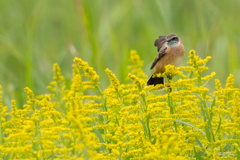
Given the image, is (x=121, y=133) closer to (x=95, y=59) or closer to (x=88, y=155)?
(x=88, y=155)

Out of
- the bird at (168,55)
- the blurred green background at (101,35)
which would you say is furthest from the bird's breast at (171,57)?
the blurred green background at (101,35)

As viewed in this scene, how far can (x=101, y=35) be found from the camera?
6.91m

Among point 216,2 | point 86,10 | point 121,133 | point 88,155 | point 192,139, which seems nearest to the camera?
point 88,155

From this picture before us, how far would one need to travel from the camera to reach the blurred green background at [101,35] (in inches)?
204

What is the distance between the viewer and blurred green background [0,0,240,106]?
5180 mm

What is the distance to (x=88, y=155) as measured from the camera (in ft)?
5.40

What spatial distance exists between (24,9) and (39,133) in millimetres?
5851

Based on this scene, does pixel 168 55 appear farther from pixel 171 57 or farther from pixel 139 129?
pixel 139 129

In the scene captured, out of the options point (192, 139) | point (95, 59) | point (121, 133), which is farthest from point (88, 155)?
point (95, 59)

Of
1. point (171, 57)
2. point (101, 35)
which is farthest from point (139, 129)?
point (101, 35)

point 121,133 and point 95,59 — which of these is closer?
point 121,133

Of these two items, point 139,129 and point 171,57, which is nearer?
point 139,129

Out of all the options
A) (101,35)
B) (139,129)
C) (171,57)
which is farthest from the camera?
(101,35)

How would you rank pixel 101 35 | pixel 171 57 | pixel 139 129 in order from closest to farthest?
pixel 139 129, pixel 171 57, pixel 101 35
